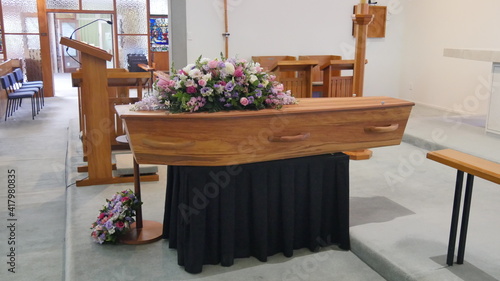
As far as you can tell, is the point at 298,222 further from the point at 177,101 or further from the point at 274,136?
the point at 177,101

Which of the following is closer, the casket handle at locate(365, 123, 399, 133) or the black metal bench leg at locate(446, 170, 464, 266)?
the black metal bench leg at locate(446, 170, 464, 266)

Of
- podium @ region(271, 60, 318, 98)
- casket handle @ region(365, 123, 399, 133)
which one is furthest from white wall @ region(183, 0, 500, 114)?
casket handle @ region(365, 123, 399, 133)

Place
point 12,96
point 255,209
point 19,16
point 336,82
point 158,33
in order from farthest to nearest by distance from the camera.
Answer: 1. point 158,33
2. point 19,16
3. point 12,96
4. point 336,82
5. point 255,209

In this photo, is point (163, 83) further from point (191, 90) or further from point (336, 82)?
point (336, 82)

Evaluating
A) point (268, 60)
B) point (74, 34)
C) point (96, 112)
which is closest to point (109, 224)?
point (96, 112)

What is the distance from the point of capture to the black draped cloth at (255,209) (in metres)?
2.65

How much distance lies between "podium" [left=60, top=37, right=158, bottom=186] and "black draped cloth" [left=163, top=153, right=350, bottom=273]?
1.33 m

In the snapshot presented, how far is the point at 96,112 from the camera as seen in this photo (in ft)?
13.2

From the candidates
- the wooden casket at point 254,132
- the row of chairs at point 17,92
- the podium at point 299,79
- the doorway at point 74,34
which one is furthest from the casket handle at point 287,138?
the doorway at point 74,34

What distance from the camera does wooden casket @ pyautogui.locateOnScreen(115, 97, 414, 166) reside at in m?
2.51

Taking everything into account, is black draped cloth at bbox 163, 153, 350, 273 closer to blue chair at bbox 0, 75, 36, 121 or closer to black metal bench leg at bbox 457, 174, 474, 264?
black metal bench leg at bbox 457, 174, 474, 264

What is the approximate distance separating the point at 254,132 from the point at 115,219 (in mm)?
1044

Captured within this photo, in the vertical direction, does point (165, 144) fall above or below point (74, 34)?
below

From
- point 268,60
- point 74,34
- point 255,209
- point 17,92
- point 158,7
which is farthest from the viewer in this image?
point 74,34
